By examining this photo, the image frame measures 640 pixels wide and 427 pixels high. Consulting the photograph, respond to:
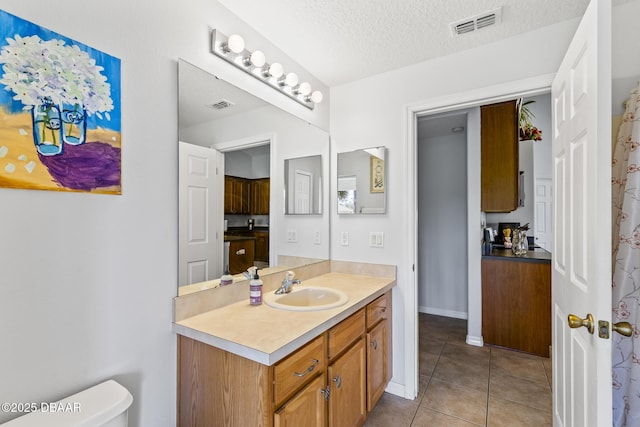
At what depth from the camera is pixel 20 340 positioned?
0.89 meters

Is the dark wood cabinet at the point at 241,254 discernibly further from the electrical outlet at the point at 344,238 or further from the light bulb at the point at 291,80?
the light bulb at the point at 291,80

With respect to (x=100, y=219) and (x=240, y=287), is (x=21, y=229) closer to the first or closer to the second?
(x=100, y=219)

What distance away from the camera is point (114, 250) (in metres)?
1.11

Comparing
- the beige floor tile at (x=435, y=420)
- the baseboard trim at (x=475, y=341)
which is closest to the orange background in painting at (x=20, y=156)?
the beige floor tile at (x=435, y=420)

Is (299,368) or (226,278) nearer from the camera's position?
(299,368)

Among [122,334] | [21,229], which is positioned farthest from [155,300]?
[21,229]

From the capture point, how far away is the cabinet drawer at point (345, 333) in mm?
1447

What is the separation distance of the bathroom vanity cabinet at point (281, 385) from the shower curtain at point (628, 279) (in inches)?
46.3

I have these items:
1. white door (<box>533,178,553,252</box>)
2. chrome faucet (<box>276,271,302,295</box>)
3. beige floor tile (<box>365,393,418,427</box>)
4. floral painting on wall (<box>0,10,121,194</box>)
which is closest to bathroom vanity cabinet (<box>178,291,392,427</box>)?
beige floor tile (<box>365,393,418,427</box>)

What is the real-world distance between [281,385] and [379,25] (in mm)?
1873

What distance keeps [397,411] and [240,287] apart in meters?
1.35

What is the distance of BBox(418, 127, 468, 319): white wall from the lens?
3795mm

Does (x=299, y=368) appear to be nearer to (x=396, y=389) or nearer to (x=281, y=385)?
(x=281, y=385)

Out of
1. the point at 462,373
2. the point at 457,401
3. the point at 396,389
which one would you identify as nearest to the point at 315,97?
the point at 396,389
